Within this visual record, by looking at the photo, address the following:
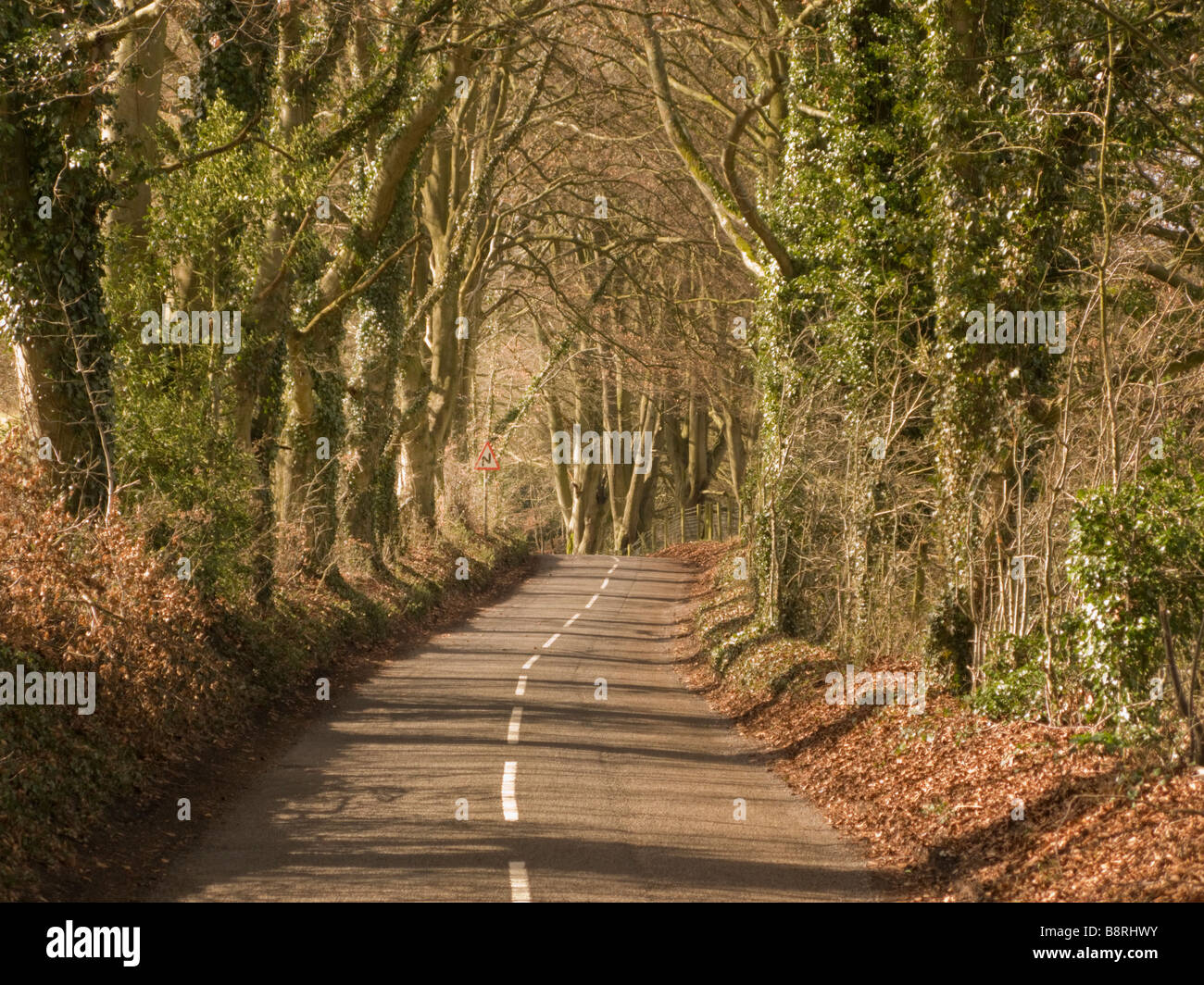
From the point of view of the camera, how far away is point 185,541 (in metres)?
15.0

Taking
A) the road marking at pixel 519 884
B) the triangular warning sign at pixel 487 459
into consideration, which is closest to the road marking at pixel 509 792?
the road marking at pixel 519 884

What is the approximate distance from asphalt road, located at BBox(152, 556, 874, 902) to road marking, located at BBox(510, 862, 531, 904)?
0.02m

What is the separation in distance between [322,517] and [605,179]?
37.3ft

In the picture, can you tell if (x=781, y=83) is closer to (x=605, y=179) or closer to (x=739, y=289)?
(x=605, y=179)

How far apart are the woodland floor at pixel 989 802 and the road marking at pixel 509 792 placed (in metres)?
2.93

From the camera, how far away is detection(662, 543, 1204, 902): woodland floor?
838 centimetres

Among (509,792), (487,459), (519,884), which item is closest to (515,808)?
(509,792)

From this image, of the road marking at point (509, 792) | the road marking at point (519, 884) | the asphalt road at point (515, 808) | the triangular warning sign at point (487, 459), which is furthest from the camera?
the triangular warning sign at point (487, 459)

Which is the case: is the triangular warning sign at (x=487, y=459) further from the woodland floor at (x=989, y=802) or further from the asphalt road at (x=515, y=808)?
the woodland floor at (x=989, y=802)

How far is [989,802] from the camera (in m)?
10.2

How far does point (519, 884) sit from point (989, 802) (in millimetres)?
4123

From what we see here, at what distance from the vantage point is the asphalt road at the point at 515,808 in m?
8.82

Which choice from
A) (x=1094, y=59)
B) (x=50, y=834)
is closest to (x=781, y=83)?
(x=1094, y=59)

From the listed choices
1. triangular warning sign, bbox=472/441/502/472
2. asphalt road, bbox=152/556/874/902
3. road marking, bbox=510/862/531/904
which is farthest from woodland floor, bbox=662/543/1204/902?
triangular warning sign, bbox=472/441/502/472
